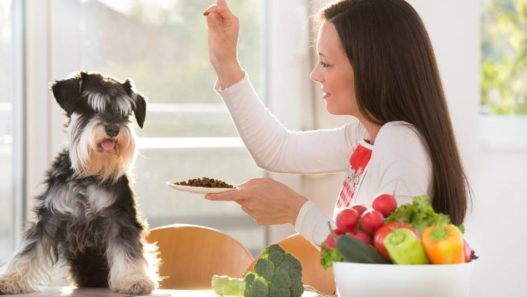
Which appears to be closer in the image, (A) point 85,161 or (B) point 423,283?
(B) point 423,283

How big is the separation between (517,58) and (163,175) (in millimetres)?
1910

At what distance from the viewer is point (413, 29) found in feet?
6.24

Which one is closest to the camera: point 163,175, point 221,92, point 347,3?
point 347,3

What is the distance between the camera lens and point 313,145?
233 cm

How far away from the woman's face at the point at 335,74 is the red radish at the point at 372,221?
69 centimetres

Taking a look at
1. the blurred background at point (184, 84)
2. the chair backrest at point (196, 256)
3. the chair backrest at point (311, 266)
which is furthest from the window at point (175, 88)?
the chair backrest at point (311, 266)

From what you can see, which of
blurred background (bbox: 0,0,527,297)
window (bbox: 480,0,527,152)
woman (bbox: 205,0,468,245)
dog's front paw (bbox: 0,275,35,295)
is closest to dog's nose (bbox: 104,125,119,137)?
woman (bbox: 205,0,468,245)

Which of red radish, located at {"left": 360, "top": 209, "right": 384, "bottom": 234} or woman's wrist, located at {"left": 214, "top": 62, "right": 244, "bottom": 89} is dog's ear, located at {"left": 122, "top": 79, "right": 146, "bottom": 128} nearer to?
woman's wrist, located at {"left": 214, "top": 62, "right": 244, "bottom": 89}

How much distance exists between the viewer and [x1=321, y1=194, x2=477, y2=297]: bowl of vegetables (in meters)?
1.25

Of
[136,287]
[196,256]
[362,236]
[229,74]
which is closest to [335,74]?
[229,74]

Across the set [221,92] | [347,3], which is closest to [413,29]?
[347,3]

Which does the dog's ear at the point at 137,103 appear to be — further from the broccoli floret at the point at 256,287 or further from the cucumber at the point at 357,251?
the cucumber at the point at 357,251

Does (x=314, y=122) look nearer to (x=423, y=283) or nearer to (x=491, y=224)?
(x=491, y=224)

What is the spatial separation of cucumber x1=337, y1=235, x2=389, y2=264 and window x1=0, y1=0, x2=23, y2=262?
1.85m
